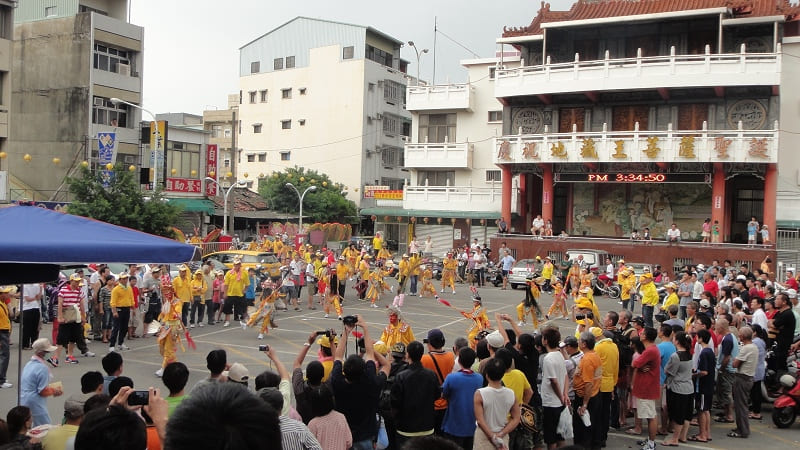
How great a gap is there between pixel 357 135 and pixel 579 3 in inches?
968

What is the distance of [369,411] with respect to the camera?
6922 mm

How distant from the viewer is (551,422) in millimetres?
8594

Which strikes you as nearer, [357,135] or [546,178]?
[546,178]

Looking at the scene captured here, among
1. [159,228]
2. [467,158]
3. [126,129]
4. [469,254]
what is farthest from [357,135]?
[159,228]

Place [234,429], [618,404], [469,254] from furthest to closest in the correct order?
[469,254], [618,404], [234,429]

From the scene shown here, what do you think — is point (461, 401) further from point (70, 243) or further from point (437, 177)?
point (437, 177)

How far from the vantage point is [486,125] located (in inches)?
1773

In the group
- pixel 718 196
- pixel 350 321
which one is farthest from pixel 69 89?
pixel 350 321

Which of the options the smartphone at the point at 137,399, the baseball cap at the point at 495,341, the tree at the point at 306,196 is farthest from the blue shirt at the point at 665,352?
the tree at the point at 306,196

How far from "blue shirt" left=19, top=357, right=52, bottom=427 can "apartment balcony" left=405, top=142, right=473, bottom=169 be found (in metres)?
37.5

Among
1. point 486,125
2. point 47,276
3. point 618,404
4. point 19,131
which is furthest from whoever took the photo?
point 486,125

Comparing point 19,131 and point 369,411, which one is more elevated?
point 19,131

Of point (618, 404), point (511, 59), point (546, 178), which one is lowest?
point (618, 404)

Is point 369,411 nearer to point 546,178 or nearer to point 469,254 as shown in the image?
point 469,254
